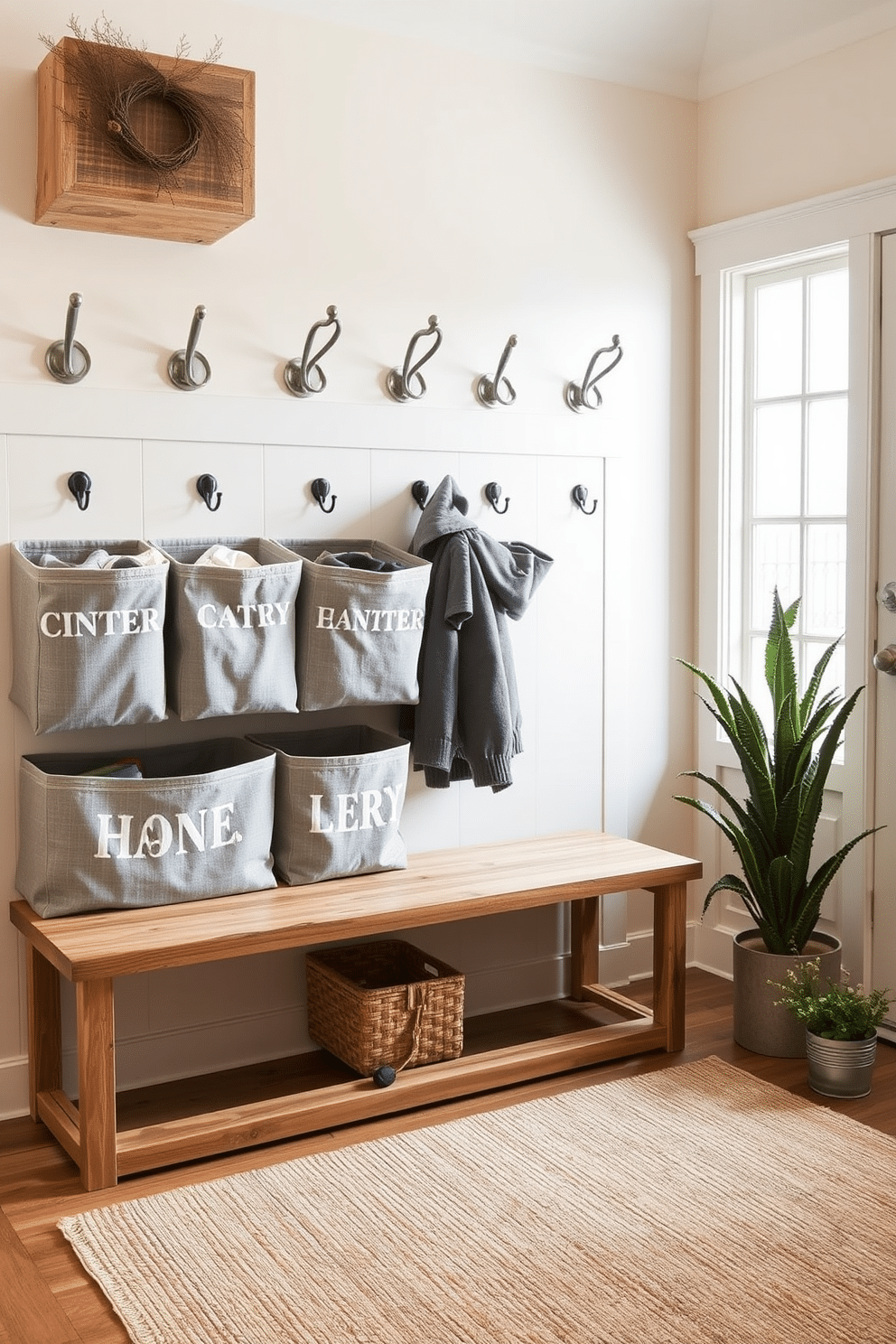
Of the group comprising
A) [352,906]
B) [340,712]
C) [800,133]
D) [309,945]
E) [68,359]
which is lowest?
[309,945]

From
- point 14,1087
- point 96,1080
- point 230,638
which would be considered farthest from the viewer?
point 14,1087

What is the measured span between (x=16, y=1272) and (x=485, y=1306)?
2.55 ft

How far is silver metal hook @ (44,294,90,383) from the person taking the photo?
2.61 metres

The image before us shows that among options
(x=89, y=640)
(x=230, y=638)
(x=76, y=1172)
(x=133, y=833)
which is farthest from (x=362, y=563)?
(x=76, y=1172)

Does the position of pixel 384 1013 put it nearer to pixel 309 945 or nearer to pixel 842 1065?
pixel 309 945

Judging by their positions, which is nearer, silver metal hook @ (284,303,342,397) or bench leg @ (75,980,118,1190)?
bench leg @ (75,980,118,1190)

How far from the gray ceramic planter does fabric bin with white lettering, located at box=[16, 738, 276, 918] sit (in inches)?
46.3

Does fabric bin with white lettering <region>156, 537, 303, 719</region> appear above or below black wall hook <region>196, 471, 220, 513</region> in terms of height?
below

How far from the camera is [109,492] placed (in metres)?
2.69

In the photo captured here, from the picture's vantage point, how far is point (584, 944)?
3357mm

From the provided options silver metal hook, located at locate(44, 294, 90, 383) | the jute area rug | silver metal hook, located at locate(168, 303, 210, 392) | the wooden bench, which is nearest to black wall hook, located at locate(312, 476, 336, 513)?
silver metal hook, located at locate(168, 303, 210, 392)

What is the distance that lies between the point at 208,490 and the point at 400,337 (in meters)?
0.64

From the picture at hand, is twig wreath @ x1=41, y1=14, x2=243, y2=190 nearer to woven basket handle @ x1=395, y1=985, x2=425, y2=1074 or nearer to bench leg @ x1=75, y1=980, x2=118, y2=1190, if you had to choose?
bench leg @ x1=75, y1=980, x2=118, y2=1190

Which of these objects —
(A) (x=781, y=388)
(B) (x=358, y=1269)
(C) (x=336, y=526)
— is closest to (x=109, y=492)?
(C) (x=336, y=526)
